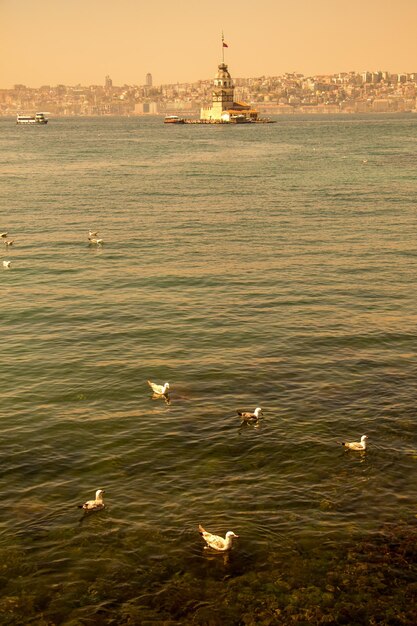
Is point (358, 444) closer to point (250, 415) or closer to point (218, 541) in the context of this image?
point (250, 415)

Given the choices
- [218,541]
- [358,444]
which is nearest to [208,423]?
[358,444]

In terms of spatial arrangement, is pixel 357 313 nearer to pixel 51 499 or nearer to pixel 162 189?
pixel 51 499

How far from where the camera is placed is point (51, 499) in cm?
1970

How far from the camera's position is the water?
16.2m

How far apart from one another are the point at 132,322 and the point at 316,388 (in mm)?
11671

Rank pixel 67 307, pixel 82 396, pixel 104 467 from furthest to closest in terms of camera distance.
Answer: pixel 67 307 → pixel 82 396 → pixel 104 467

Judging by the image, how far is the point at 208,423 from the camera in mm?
24312

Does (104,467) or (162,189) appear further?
(162,189)

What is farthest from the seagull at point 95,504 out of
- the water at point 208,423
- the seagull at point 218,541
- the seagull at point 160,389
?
the seagull at point 160,389

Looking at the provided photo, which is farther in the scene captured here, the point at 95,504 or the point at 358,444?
the point at 358,444

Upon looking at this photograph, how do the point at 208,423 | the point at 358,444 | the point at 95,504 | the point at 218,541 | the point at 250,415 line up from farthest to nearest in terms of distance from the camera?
1. the point at 208,423
2. the point at 250,415
3. the point at 358,444
4. the point at 95,504
5. the point at 218,541

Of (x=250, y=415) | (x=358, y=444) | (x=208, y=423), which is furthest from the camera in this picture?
(x=208, y=423)

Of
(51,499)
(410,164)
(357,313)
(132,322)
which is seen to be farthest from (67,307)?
(410,164)

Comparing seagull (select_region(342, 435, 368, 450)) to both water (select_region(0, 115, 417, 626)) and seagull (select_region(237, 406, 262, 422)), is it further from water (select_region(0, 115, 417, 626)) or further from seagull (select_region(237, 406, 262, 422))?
seagull (select_region(237, 406, 262, 422))
